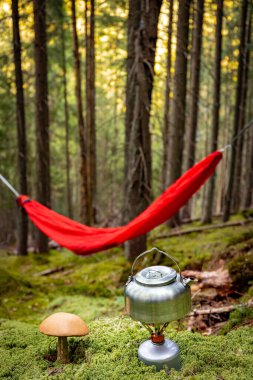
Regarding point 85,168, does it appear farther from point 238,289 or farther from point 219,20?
point 238,289

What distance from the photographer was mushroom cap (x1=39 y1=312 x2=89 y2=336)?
159cm

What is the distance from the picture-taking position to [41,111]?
5.51m

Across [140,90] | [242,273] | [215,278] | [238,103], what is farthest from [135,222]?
[238,103]

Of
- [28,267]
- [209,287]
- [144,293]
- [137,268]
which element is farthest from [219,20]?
[144,293]

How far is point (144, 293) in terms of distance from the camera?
5.02ft

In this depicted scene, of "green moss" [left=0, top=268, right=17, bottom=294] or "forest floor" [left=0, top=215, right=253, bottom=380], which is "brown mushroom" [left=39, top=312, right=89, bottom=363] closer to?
"forest floor" [left=0, top=215, right=253, bottom=380]

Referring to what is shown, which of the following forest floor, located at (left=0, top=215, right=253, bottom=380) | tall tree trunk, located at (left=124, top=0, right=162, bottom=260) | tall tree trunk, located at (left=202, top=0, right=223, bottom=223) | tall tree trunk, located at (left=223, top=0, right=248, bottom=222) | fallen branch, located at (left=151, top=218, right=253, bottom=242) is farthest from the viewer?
fallen branch, located at (left=151, top=218, right=253, bottom=242)

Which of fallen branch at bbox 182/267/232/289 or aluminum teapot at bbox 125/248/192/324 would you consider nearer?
aluminum teapot at bbox 125/248/192/324

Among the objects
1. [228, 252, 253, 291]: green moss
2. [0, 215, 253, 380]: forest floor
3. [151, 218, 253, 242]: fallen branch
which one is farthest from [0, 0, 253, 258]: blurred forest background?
[228, 252, 253, 291]: green moss

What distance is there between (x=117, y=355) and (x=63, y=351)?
10.0 inches

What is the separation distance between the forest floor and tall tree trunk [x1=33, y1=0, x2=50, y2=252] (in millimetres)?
1403

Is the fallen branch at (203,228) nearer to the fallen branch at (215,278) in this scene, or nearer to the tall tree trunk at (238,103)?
the tall tree trunk at (238,103)

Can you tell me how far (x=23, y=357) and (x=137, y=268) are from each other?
8.02ft

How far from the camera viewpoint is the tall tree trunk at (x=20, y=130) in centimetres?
479
